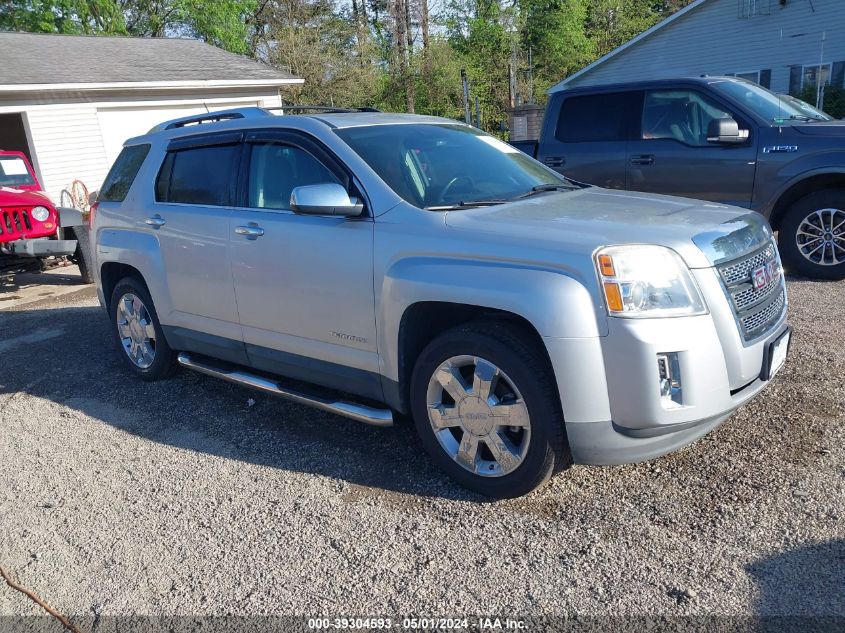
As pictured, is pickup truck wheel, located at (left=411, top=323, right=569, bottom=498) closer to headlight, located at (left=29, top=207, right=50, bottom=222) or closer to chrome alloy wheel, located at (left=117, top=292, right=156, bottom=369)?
chrome alloy wheel, located at (left=117, top=292, right=156, bottom=369)

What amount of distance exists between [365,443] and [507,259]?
161cm

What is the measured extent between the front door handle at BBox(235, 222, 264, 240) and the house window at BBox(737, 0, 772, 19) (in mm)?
21952

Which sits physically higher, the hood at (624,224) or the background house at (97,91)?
the background house at (97,91)

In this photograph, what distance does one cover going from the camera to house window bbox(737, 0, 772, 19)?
841 inches

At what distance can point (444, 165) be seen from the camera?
425cm

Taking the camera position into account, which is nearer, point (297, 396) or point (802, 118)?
point (297, 396)

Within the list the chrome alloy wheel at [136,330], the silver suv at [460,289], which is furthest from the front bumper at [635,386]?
the chrome alloy wheel at [136,330]

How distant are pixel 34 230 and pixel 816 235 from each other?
939cm

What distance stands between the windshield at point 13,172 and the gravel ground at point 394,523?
746cm

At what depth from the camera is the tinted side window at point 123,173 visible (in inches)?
220

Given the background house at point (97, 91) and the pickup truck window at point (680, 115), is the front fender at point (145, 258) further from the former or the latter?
the background house at point (97, 91)

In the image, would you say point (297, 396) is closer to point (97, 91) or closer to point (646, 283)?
point (646, 283)

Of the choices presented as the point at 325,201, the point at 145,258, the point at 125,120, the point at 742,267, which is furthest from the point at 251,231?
the point at 125,120

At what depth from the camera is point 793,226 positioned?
707 cm
